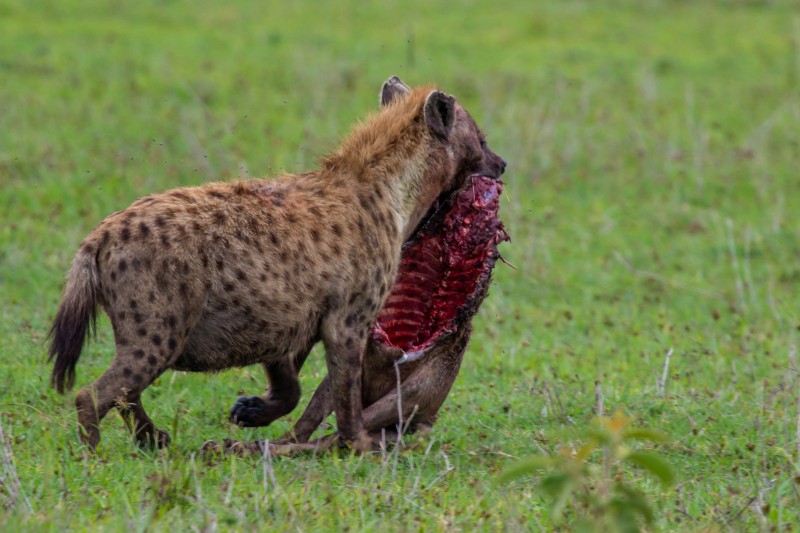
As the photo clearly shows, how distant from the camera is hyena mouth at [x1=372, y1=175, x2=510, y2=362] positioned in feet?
18.2

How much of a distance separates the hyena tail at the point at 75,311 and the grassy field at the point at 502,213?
33 cm

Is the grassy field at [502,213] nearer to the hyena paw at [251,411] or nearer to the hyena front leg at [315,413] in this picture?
the hyena paw at [251,411]

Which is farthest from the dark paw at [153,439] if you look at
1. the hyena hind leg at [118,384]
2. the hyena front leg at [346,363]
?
the hyena front leg at [346,363]

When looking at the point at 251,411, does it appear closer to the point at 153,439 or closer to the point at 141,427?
the point at 153,439

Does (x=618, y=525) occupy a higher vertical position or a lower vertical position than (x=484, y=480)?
higher

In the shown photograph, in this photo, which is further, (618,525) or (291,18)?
(291,18)

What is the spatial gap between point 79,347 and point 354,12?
34.6ft

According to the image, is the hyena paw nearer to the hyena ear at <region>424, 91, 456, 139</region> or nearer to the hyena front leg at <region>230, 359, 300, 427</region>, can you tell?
the hyena front leg at <region>230, 359, 300, 427</region>

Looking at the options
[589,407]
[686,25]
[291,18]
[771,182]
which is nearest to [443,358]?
[589,407]

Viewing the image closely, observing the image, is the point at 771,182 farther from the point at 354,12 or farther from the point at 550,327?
the point at 354,12

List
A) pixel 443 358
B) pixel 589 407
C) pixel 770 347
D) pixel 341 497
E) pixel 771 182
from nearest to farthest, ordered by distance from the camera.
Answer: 1. pixel 341 497
2. pixel 443 358
3. pixel 589 407
4. pixel 770 347
5. pixel 771 182

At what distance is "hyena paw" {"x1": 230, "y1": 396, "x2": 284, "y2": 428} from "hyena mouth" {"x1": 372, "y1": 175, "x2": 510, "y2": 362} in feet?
1.83

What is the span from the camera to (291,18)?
14.4 m

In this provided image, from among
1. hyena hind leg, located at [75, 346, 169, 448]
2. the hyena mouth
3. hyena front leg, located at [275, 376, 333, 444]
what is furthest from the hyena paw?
hyena hind leg, located at [75, 346, 169, 448]
